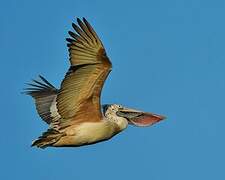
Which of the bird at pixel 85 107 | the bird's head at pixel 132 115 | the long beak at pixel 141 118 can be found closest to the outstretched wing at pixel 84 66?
the bird at pixel 85 107

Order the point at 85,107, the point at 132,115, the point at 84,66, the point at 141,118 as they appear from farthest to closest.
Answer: the point at 141,118 → the point at 132,115 → the point at 85,107 → the point at 84,66

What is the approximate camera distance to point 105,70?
13.5 m

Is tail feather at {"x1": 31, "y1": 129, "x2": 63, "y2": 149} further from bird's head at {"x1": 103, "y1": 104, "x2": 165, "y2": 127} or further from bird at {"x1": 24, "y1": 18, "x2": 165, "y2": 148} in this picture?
bird's head at {"x1": 103, "y1": 104, "x2": 165, "y2": 127}

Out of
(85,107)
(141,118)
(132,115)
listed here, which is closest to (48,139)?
(85,107)

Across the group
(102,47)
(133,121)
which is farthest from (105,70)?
(133,121)

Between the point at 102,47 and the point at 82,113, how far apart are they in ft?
5.10

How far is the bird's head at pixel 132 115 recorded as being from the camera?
16094 mm

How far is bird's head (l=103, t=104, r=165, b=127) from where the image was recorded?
16094 millimetres

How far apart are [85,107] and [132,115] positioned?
2.41 metres

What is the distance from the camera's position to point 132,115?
16.5 metres

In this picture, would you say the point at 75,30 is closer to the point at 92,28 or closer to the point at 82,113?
the point at 92,28

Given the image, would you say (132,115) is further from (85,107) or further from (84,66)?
(84,66)

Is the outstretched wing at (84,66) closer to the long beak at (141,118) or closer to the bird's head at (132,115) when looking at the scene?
the bird's head at (132,115)

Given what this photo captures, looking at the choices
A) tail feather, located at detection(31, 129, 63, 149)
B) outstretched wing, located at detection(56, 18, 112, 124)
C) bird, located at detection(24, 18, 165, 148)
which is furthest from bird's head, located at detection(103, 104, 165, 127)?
outstretched wing, located at detection(56, 18, 112, 124)
